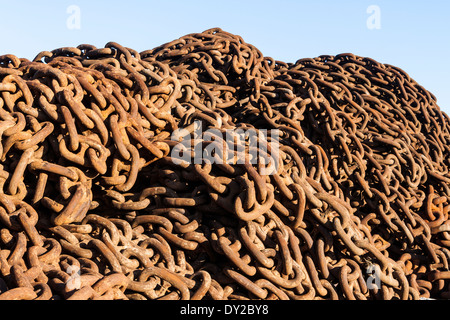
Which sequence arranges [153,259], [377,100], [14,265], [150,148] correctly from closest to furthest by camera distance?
[14,265] < [153,259] < [150,148] < [377,100]

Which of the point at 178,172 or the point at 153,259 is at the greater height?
the point at 178,172

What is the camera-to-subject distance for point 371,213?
10.4ft

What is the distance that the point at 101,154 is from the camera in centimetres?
250

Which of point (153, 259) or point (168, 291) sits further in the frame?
point (153, 259)

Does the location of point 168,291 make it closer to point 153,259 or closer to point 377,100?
point 153,259

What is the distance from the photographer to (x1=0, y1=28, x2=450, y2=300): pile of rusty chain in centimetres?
227

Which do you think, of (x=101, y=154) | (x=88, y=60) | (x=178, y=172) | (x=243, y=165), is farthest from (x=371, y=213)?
(x=88, y=60)

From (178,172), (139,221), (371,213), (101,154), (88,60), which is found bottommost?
(371,213)

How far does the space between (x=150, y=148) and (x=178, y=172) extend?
208mm

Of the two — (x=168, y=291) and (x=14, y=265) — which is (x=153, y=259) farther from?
(x=14, y=265)

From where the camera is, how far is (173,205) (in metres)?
2.60

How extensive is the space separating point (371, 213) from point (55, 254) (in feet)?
6.60

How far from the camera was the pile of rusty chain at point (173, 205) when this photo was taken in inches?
→ 89.3

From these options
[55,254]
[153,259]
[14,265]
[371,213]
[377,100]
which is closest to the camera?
[14,265]
